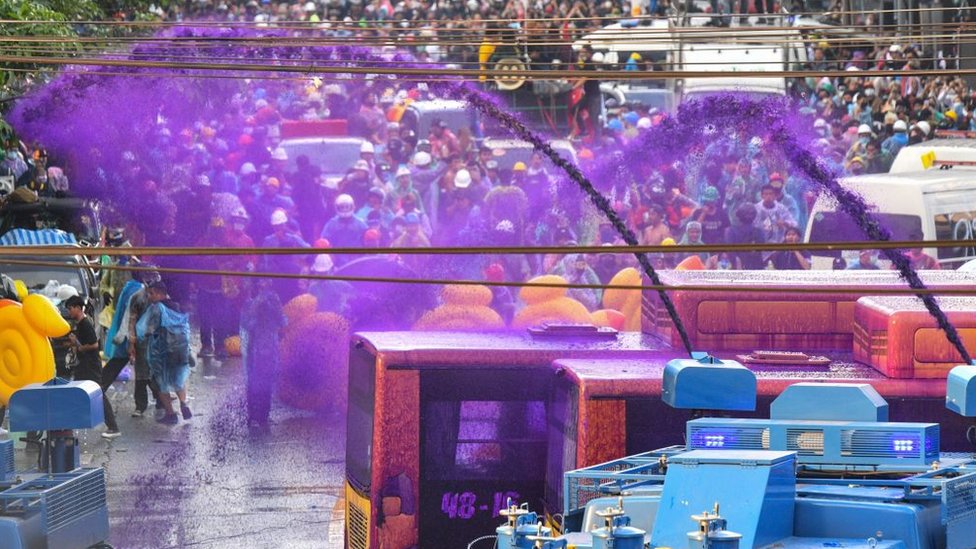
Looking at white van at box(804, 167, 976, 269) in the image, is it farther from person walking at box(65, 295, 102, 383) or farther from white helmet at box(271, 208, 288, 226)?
person walking at box(65, 295, 102, 383)

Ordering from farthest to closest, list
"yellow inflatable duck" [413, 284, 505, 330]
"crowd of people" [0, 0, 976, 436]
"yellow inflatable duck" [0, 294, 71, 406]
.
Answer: "crowd of people" [0, 0, 976, 436] → "yellow inflatable duck" [413, 284, 505, 330] → "yellow inflatable duck" [0, 294, 71, 406]

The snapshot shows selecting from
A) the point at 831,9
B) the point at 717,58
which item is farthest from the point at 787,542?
the point at 831,9

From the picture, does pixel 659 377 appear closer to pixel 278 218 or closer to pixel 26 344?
pixel 26 344

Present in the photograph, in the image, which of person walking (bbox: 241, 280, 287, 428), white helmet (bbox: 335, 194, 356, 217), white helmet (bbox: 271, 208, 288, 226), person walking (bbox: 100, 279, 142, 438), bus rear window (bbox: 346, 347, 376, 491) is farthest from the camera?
white helmet (bbox: 271, 208, 288, 226)

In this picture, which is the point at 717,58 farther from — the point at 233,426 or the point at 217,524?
the point at 217,524

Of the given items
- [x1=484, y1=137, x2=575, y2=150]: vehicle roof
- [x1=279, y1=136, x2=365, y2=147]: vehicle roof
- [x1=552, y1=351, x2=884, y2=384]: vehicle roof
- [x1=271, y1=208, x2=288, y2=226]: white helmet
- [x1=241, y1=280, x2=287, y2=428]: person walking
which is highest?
[x1=552, y1=351, x2=884, y2=384]: vehicle roof

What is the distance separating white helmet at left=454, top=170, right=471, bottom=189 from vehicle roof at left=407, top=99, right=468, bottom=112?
2.68 metres

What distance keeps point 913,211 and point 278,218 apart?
7824 mm

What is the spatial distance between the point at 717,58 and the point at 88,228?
1006 cm

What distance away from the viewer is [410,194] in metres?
26.9

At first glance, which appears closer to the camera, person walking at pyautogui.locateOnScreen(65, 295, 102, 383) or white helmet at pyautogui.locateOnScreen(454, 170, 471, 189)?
person walking at pyautogui.locateOnScreen(65, 295, 102, 383)

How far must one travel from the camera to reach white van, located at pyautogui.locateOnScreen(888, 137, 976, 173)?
25562 mm

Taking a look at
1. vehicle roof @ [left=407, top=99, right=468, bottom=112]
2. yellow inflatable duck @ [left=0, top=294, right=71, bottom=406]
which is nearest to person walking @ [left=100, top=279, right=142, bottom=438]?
yellow inflatable duck @ [left=0, top=294, right=71, bottom=406]

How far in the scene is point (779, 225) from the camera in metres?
25.6
